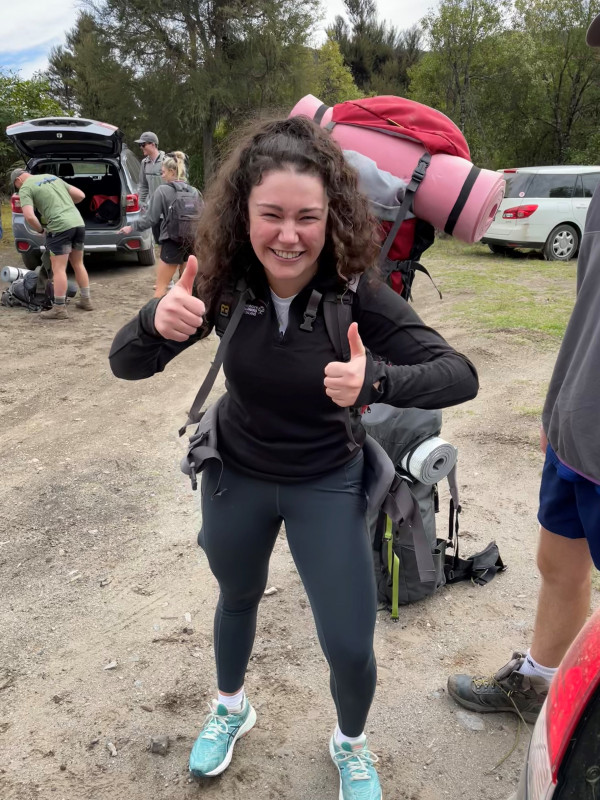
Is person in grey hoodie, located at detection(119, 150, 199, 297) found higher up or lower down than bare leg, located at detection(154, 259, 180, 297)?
higher up

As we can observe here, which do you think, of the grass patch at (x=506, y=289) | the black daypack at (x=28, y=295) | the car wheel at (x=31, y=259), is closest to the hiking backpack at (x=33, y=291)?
the black daypack at (x=28, y=295)

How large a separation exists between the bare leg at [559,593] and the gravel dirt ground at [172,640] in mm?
352

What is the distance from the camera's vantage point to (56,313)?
25.0 ft

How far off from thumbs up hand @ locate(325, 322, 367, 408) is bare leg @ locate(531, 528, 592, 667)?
0.93 meters

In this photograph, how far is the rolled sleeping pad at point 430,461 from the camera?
2541 mm

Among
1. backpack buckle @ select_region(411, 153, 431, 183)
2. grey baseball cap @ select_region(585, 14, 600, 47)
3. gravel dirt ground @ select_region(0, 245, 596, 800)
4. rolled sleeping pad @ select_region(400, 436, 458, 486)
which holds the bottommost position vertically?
gravel dirt ground @ select_region(0, 245, 596, 800)

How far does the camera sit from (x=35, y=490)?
381 centimetres

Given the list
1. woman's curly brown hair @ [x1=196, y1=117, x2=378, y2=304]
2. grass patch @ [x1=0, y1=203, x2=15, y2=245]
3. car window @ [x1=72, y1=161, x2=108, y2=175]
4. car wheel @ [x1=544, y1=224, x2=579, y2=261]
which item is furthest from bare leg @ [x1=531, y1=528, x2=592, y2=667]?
grass patch @ [x1=0, y1=203, x2=15, y2=245]

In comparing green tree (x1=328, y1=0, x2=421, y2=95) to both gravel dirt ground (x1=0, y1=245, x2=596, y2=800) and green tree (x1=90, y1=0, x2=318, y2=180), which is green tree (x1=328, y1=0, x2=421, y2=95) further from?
gravel dirt ground (x1=0, y1=245, x2=596, y2=800)

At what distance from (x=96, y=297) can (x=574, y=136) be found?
18.6 meters

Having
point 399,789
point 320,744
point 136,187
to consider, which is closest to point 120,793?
point 320,744

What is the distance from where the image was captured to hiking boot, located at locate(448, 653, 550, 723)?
2244 millimetres

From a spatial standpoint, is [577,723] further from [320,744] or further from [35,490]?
[35,490]

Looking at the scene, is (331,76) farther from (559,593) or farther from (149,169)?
(559,593)
